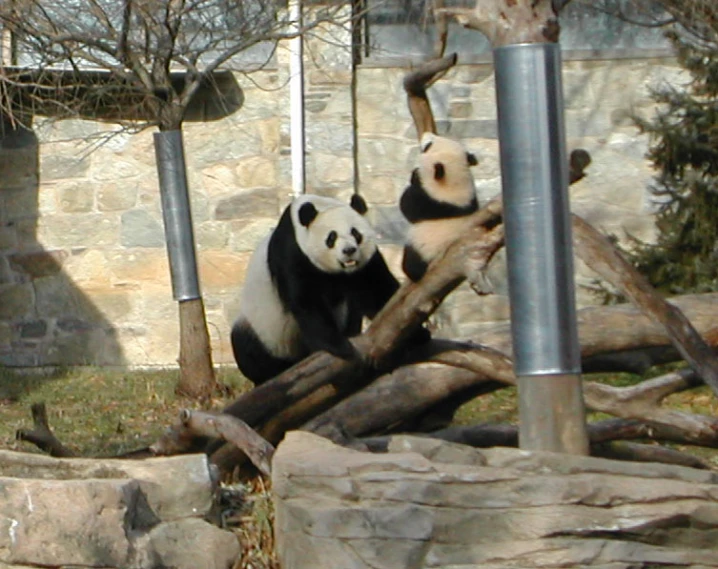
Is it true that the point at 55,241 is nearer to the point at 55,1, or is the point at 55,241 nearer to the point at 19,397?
the point at 19,397

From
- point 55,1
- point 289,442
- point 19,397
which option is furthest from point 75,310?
point 289,442

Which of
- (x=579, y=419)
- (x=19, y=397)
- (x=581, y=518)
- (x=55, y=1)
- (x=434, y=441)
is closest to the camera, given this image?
(x=581, y=518)

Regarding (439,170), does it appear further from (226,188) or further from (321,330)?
(226,188)

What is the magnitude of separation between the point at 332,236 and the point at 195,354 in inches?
86.6

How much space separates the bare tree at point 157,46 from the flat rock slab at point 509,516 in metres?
3.90

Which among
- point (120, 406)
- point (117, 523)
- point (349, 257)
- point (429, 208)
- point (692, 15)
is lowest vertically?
point (120, 406)

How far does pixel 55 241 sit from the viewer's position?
9844 mm

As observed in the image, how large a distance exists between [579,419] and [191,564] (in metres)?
1.44

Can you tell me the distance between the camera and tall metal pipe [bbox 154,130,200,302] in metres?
7.93

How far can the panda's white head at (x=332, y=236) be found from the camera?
20.2 ft

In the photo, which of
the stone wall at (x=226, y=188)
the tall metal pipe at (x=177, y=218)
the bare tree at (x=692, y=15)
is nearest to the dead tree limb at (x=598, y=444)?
the bare tree at (x=692, y=15)

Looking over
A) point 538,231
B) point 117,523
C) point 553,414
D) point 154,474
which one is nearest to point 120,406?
point 154,474

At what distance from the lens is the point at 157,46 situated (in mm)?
7648

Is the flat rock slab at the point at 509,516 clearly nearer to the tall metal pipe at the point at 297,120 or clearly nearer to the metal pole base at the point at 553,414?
the metal pole base at the point at 553,414
